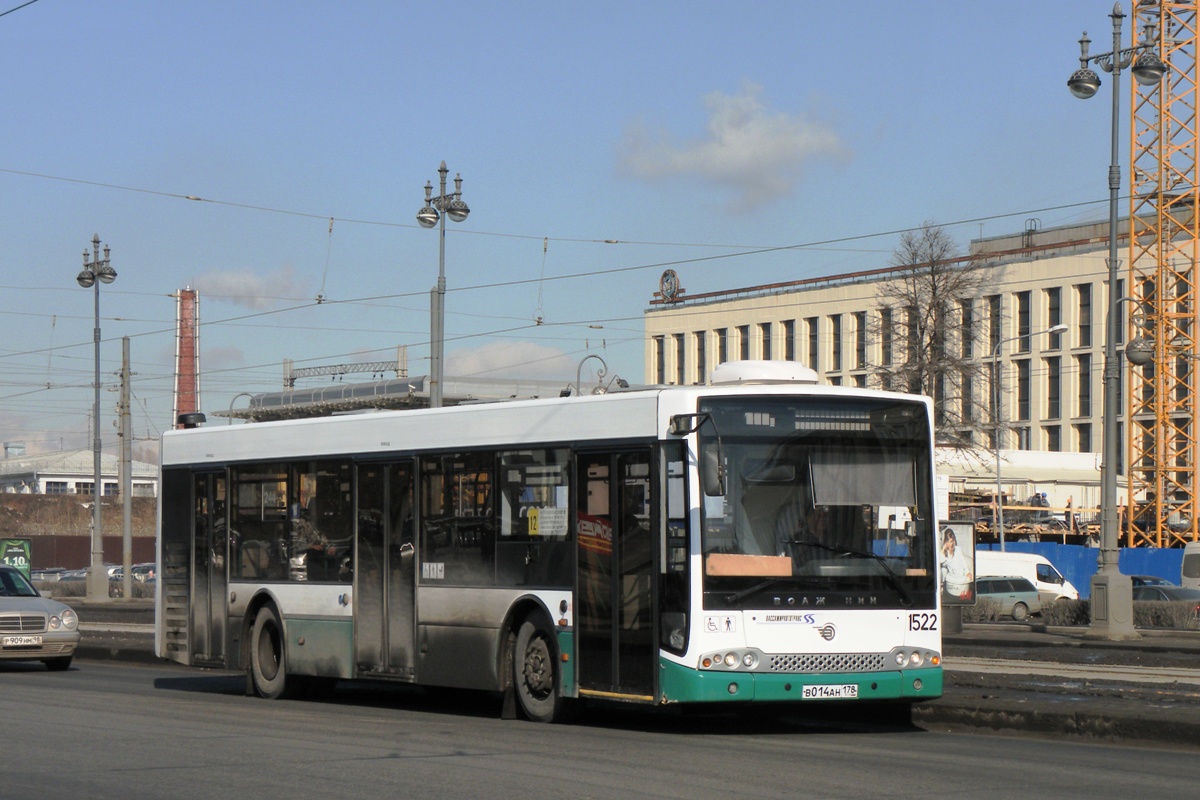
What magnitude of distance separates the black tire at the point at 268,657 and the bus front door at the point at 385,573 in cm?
157

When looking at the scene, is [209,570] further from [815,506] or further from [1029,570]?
[1029,570]

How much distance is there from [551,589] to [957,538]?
10.5 m

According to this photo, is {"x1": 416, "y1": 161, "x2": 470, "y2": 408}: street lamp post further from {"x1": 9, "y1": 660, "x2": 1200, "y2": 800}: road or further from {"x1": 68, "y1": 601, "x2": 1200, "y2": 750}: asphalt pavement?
{"x1": 9, "y1": 660, "x2": 1200, "y2": 800}: road

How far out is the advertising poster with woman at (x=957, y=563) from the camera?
2277cm

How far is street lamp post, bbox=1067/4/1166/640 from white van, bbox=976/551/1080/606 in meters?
17.3

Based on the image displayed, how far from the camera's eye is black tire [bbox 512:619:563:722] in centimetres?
1443

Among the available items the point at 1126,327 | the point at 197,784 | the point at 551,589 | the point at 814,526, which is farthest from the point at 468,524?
the point at 1126,327

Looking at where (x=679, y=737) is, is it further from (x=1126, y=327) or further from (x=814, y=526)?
(x=1126, y=327)

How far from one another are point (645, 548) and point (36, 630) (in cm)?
1214

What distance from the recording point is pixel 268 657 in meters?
18.4

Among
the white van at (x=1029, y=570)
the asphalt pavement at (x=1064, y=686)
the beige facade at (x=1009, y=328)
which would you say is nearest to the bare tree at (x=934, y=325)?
the white van at (x=1029, y=570)

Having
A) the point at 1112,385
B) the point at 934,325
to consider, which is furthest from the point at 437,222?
the point at 934,325

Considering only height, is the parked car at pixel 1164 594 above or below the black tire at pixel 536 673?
below

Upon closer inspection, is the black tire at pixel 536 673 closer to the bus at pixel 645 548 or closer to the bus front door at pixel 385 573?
the bus at pixel 645 548
